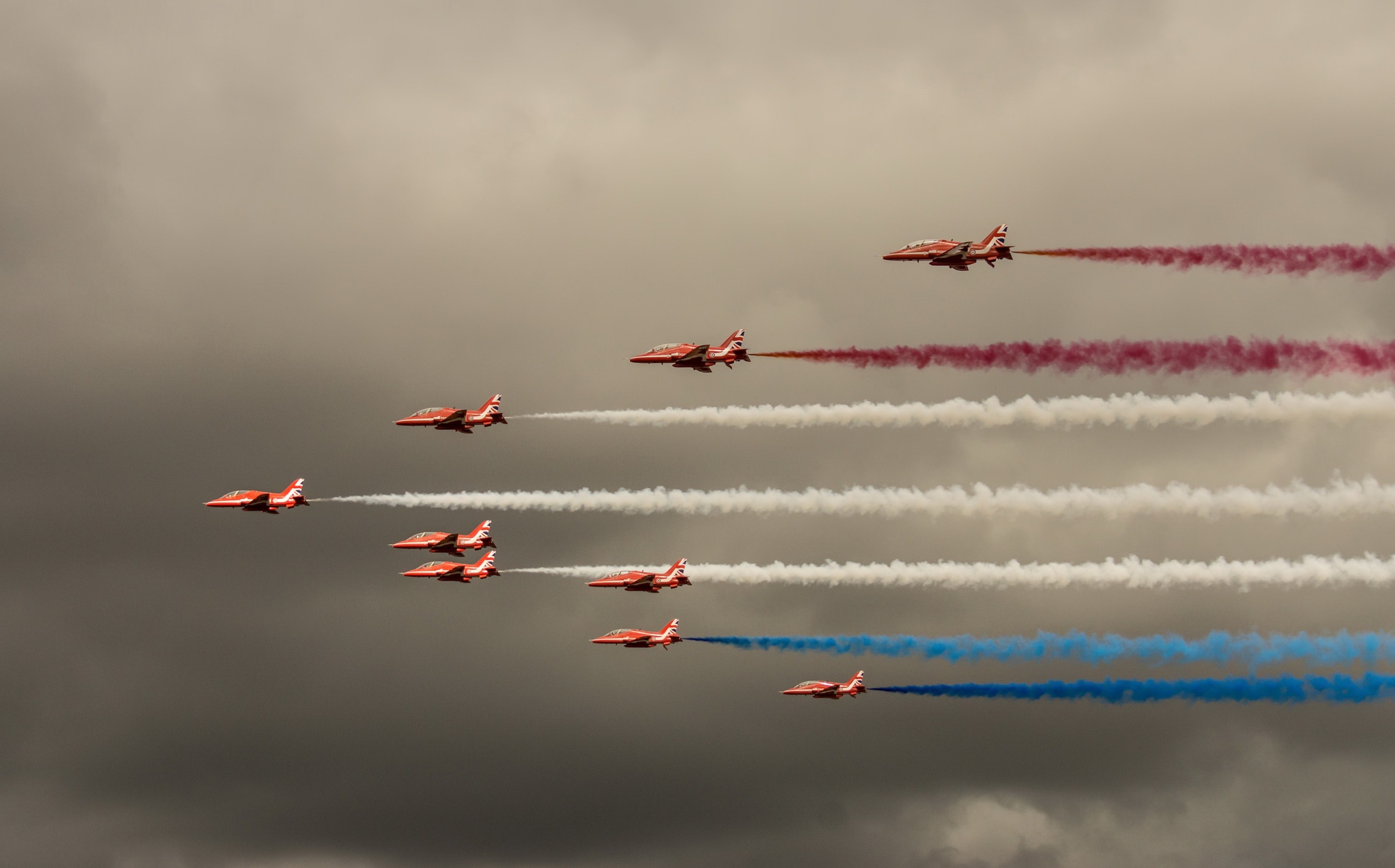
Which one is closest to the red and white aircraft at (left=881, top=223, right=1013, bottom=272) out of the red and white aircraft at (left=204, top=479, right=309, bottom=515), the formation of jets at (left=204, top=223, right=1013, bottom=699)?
the formation of jets at (left=204, top=223, right=1013, bottom=699)

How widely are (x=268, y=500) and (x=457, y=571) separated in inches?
641

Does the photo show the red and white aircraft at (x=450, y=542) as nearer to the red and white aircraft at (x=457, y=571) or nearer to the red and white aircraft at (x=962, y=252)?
the red and white aircraft at (x=457, y=571)

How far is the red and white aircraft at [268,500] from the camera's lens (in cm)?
13638

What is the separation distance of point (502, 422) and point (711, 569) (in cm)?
1817

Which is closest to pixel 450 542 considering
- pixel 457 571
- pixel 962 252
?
pixel 457 571

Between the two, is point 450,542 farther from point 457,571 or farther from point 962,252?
point 962,252

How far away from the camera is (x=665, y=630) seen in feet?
511

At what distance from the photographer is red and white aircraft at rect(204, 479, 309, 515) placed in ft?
447

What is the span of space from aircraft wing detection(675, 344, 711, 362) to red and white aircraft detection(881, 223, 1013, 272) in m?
14.4

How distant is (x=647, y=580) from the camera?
143m

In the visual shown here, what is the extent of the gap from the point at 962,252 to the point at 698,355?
1831 cm

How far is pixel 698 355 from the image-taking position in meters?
128

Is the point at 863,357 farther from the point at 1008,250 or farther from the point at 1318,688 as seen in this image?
the point at 1318,688

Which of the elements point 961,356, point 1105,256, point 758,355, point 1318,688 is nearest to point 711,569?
point 758,355
